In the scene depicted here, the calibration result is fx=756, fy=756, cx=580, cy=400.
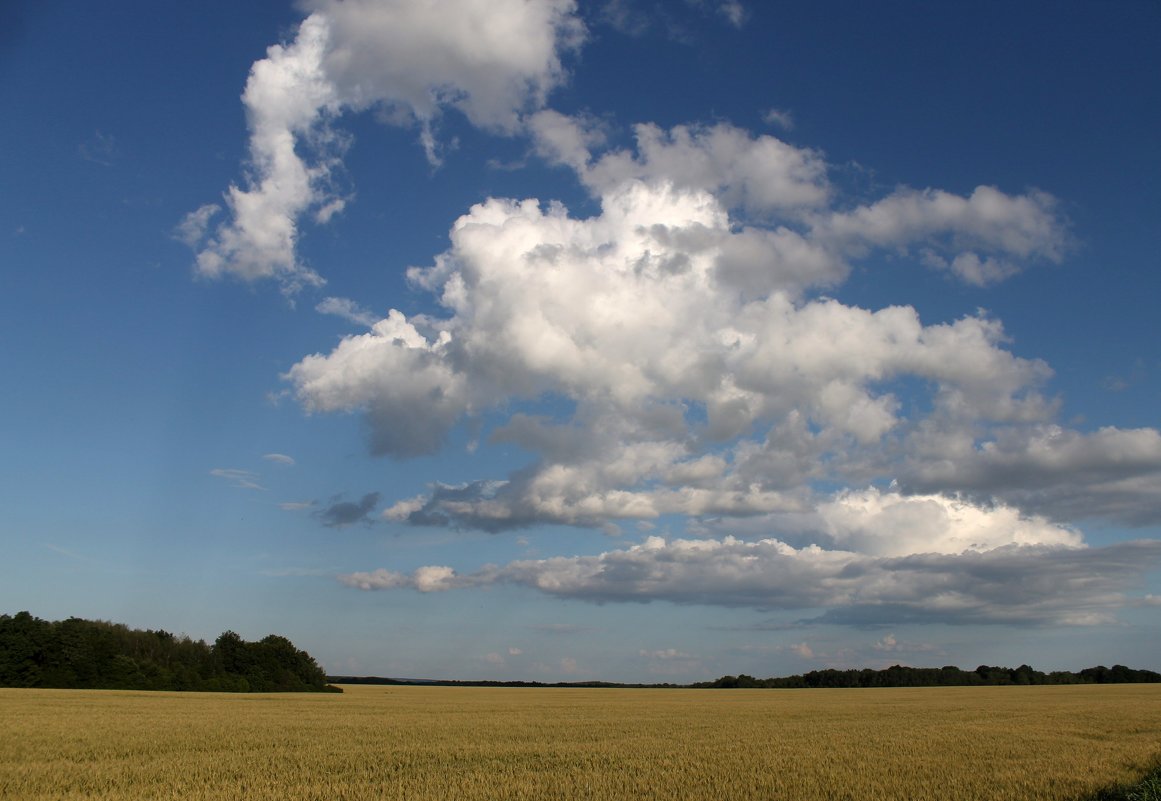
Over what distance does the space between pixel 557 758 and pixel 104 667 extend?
8272cm

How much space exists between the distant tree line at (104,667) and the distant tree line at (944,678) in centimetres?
8399

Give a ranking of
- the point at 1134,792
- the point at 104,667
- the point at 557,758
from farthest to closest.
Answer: the point at 104,667, the point at 557,758, the point at 1134,792

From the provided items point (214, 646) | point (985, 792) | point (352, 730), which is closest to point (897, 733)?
point (985, 792)

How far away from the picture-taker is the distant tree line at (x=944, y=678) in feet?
458

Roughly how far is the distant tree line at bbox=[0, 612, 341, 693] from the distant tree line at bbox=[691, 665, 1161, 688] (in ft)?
276

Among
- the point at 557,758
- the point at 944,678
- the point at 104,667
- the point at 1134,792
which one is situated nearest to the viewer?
the point at 1134,792

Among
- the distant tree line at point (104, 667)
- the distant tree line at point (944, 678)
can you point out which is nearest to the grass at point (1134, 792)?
the distant tree line at point (104, 667)

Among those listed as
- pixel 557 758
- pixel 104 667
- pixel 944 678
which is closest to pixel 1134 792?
pixel 557 758

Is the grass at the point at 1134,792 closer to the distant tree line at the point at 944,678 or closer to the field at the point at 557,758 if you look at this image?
the field at the point at 557,758

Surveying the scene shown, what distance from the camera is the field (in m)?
16.5

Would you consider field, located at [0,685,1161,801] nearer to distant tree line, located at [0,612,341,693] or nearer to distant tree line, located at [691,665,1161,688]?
distant tree line, located at [0,612,341,693]

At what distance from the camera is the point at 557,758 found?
22.2 metres

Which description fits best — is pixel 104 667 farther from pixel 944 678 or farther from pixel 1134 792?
pixel 944 678

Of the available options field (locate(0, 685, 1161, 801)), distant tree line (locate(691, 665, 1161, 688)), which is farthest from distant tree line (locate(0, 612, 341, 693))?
distant tree line (locate(691, 665, 1161, 688))
